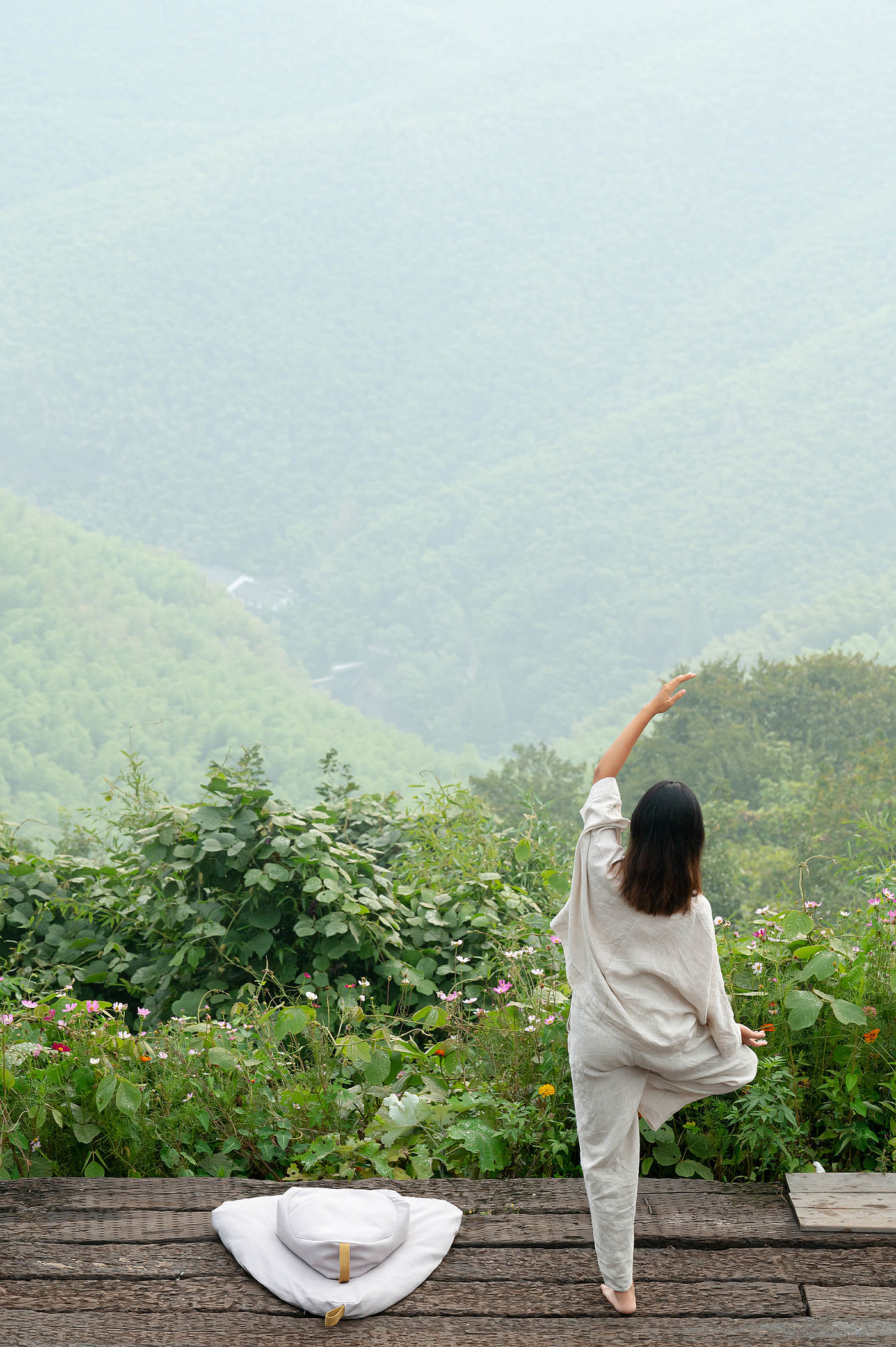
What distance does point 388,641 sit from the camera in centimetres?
8025

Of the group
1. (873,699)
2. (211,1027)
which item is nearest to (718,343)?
(873,699)

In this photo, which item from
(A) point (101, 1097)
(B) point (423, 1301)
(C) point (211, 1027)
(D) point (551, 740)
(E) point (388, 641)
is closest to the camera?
(B) point (423, 1301)

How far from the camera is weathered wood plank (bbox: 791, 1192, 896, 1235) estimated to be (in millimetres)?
2625

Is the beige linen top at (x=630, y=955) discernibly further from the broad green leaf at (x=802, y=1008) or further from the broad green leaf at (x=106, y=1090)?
the broad green leaf at (x=106, y=1090)

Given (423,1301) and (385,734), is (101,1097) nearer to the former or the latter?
(423,1301)

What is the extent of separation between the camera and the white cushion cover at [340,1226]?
97.9 inches

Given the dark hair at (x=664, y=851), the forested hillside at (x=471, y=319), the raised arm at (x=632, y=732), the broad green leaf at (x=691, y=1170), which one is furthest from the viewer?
the forested hillside at (x=471, y=319)

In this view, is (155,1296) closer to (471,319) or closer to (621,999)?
(621,999)

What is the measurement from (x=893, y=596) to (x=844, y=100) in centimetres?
7191

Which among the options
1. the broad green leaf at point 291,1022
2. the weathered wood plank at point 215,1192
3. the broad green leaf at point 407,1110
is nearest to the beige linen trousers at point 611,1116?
the weathered wood plank at point 215,1192

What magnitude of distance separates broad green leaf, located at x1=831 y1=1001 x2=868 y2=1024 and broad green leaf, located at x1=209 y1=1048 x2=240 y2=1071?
5.56 feet

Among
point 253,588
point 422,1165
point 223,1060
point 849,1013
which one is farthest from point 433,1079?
point 253,588

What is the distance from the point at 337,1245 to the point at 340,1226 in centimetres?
5

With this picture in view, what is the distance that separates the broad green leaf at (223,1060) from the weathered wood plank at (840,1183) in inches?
60.9
